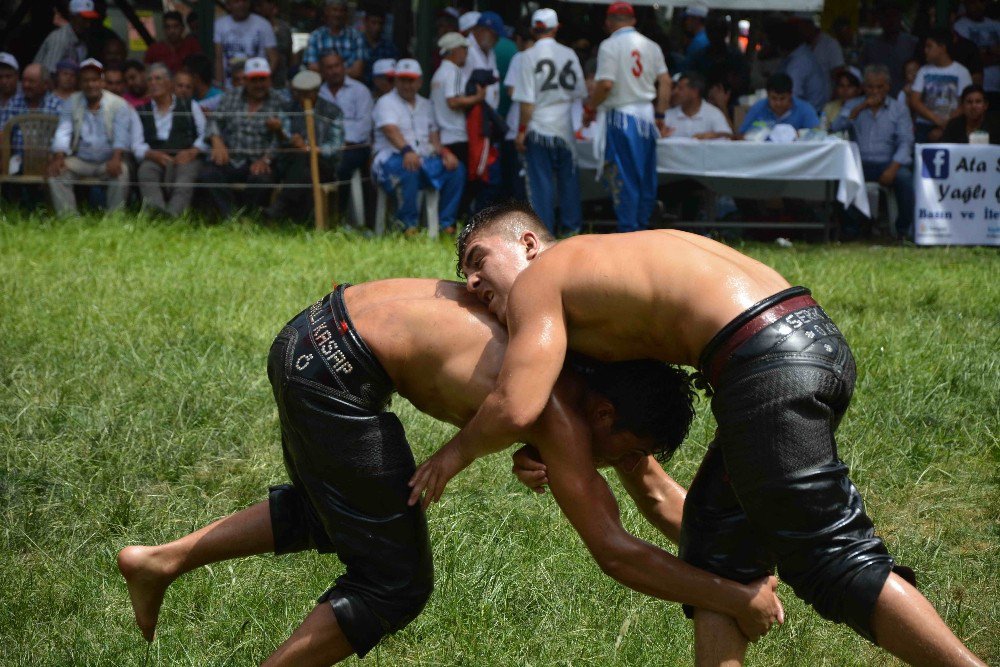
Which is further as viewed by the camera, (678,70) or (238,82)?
(678,70)

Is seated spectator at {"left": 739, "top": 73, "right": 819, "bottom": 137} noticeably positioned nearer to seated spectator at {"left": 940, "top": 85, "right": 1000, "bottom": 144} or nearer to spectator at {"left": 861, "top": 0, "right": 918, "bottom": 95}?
seated spectator at {"left": 940, "top": 85, "right": 1000, "bottom": 144}

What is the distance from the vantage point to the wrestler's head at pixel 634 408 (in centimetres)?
307

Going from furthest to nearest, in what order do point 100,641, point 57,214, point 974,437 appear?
point 57,214 → point 974,437 → point 100,641

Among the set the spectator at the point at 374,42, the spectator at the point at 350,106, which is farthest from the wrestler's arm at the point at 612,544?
the spectator at the point at 374,42

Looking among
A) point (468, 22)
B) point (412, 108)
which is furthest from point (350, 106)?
point (468, 22)

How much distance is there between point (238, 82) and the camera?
1138cm

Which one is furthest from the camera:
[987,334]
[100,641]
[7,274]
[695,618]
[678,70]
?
[678,70]

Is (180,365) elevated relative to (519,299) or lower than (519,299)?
lower

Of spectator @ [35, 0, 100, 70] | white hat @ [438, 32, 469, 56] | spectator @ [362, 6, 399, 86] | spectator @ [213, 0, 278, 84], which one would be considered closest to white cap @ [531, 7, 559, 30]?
white hat @ [438, 32, 469, 56]

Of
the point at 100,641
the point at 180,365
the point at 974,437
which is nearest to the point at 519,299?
the point at 100,641

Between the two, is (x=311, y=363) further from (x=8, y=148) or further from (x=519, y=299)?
(x=8, y=148)

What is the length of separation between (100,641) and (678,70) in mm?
10260

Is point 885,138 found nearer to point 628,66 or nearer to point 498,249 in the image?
point 628,66

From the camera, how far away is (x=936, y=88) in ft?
38.2
